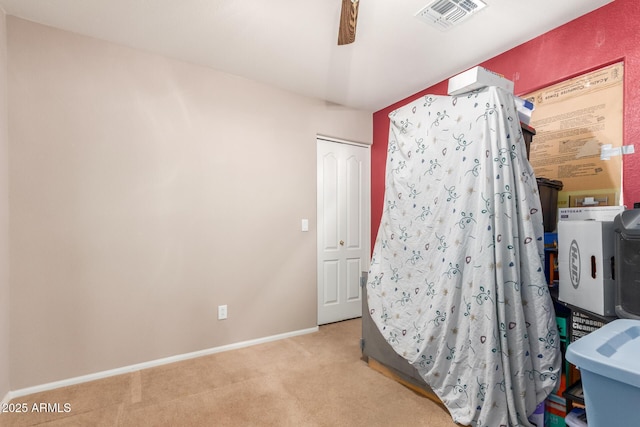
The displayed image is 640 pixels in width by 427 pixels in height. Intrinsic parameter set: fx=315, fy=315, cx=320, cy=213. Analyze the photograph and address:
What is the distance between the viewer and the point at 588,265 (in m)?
1.41

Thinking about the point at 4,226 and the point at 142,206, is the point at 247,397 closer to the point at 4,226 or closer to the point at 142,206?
the point at 142,206

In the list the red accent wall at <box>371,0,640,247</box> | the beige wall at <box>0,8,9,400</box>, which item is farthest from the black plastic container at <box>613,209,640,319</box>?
the beige wall at <box>0,8,9,400</box>

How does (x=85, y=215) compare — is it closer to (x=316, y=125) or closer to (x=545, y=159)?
(x=316, y=125)

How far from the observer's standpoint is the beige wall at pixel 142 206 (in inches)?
83.9

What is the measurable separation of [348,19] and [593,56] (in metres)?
1.70

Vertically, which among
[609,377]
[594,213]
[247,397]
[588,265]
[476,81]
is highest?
[476,81]

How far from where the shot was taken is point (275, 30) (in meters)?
2.24

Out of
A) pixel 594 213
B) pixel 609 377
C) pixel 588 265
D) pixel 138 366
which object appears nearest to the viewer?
pixel 609 377

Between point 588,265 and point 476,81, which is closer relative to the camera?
point 588,265

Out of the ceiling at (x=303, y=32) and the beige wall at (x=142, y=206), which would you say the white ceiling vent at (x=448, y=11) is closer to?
the ceiling at (x=303, y=32)

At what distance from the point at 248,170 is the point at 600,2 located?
2761mm

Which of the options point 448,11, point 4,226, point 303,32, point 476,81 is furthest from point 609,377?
point 4,226

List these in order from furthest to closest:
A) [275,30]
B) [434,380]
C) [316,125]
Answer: [316,125]
[275,30]
[434,380]

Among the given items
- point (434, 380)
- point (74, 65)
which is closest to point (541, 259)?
point (434, 380)
